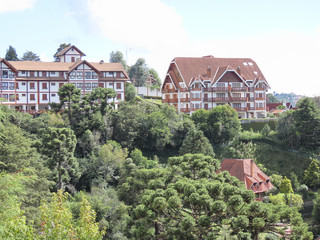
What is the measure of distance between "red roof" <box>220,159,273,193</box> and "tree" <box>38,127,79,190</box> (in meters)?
15.6

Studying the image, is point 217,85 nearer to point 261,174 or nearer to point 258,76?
point 258,76

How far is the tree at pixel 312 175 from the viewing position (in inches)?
1774

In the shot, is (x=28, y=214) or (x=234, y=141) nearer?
(x=28, y=214)

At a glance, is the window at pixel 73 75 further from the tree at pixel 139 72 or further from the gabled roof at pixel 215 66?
the tree at pixel 139 72

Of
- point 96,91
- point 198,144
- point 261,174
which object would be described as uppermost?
point 96,91

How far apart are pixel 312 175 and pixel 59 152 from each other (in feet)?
86.2

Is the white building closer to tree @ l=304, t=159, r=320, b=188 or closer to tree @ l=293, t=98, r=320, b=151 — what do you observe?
tree @ l=293, t=98, r=320, b=151

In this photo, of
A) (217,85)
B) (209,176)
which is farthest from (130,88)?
(209,176)

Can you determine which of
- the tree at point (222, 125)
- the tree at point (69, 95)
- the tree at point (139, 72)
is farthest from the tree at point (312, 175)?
the tree at point (139, 72)

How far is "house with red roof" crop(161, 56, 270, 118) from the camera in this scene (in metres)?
60.0

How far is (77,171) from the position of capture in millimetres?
40500

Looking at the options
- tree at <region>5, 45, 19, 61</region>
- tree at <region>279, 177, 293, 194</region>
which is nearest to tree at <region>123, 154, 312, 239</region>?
tree at <region>279, 177, 293, 194</region>

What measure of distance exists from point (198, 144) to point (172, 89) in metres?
18.4

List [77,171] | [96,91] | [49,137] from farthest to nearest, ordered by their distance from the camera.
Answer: [96,91]
[77,171]
[49,137]
